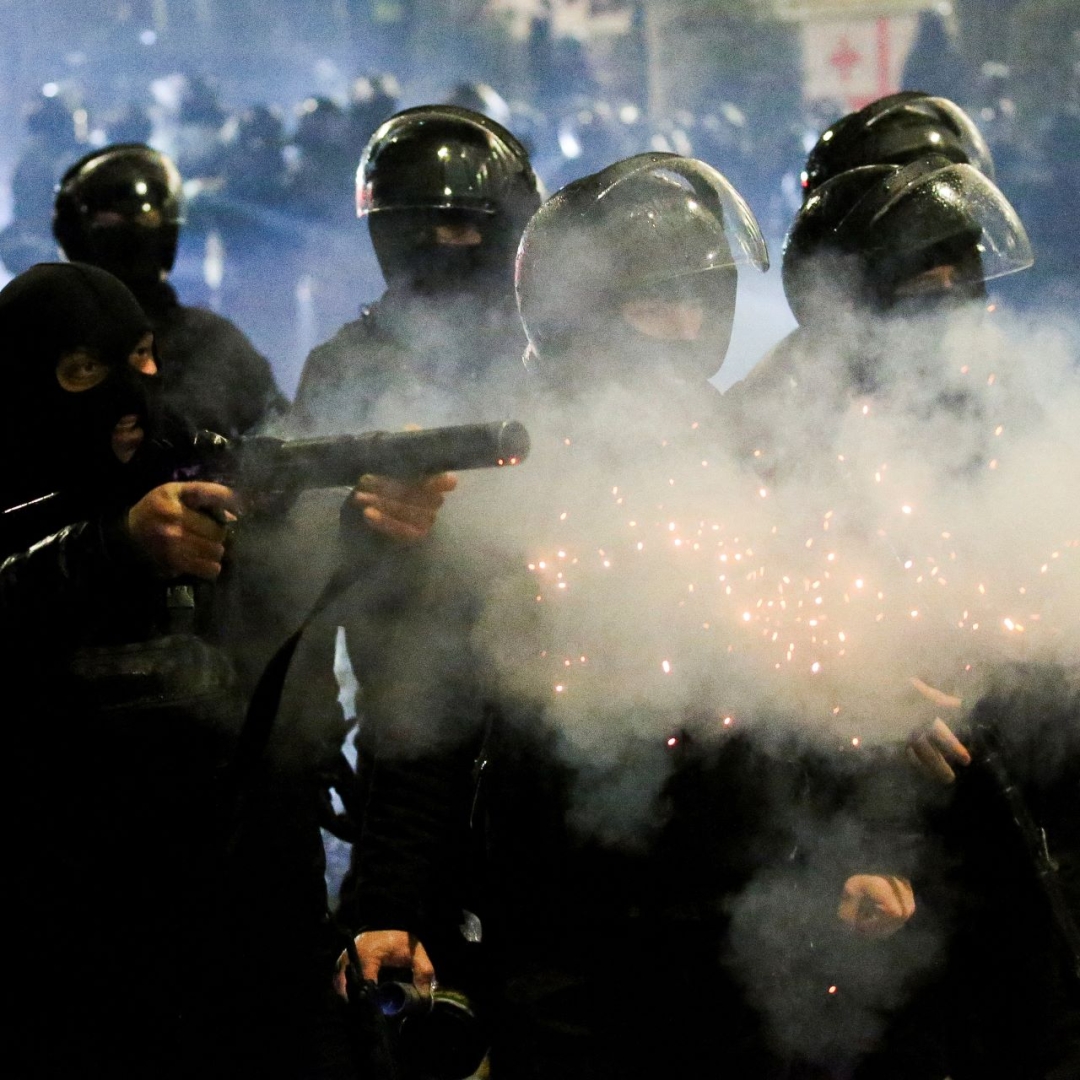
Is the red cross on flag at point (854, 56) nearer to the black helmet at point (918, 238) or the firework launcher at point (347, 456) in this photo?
the black helmet at point (918, 238)

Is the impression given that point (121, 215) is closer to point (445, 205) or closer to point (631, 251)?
point (445, 205)

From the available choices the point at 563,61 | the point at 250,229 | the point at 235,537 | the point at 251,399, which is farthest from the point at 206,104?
the point at 235,537

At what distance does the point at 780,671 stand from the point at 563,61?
10.9 m

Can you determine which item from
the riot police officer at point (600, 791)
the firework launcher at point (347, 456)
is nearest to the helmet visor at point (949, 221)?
the riot police officer at point (600, 791)

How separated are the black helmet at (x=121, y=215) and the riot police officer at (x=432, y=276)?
856 millimetres

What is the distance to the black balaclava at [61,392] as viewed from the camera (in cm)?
249

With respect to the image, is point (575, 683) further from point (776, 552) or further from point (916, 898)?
point (916, 898)

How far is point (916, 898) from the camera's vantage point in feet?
8.38

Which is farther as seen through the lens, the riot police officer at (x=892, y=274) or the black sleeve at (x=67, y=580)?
the riot police officer at (x=892, y=274)

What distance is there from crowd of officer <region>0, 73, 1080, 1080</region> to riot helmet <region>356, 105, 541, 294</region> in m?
1.07

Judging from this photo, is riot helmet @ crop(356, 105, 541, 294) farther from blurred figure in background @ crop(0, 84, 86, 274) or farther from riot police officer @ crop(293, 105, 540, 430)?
blurred figure in background @ crop(0, 84, 86, 274)

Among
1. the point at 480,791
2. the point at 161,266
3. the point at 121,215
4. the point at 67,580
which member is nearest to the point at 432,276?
the point at 161,266

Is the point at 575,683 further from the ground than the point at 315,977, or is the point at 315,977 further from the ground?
the point at 575,683

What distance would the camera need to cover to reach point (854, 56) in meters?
10.7
